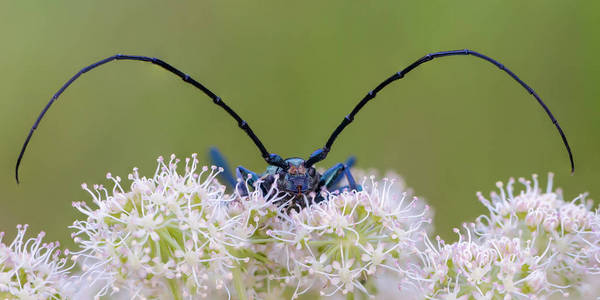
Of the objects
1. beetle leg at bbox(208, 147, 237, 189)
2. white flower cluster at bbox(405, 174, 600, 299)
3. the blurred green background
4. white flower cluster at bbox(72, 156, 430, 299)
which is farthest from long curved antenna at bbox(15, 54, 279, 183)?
the blurred green background

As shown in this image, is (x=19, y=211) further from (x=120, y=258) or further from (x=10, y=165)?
(x=120, y=258)

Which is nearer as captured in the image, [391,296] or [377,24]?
[391,296]

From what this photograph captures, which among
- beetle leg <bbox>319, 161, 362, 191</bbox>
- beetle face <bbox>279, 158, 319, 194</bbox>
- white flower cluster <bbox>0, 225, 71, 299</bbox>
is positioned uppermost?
beetle leg <bbox>319, 161, 362, 191</bbox>

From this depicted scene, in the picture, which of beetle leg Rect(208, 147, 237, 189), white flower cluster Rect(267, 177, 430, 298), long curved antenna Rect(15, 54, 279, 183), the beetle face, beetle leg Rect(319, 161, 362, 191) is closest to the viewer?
long curved antenna Rect(15, 54, 279, 183)

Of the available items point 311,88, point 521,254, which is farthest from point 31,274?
point 311,88

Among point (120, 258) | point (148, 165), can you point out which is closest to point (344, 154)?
point (148, 165)

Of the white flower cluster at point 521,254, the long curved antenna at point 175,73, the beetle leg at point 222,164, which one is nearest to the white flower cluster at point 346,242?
the white flower cluster at point 521,254

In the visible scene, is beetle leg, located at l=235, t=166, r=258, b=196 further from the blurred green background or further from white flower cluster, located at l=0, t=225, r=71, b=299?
the blurred green background
